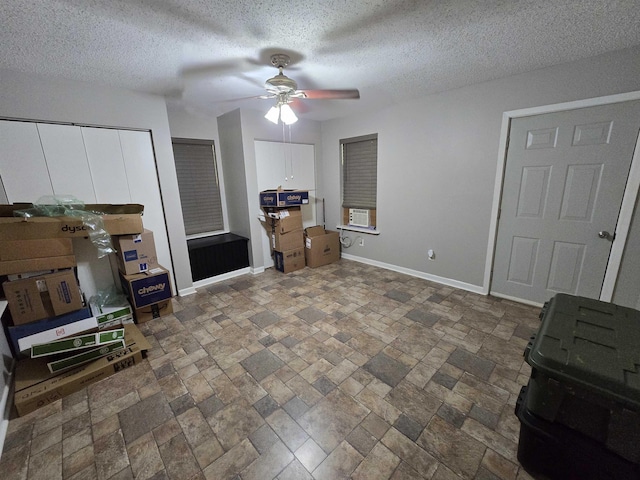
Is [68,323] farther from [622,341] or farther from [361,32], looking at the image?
[622,341]

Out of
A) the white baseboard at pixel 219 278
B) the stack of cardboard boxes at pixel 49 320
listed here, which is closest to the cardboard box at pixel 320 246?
the white baseboard at pixel 219 278

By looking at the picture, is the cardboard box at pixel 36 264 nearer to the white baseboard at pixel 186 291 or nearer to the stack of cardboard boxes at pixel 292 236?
the white baseboard at pixel 186 291

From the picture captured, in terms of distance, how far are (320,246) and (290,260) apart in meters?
0.56

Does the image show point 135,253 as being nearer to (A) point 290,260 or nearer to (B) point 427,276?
(A) point 290,260

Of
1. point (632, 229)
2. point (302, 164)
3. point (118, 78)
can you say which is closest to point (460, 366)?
point (632, 229)

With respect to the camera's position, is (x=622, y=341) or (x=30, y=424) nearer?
(x=622, y=341)

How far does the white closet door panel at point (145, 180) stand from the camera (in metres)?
2.75

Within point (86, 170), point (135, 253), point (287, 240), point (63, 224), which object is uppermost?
point (86, 170)

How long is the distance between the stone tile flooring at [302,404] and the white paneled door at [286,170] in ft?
6.68

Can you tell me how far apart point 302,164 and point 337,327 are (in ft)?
9.32

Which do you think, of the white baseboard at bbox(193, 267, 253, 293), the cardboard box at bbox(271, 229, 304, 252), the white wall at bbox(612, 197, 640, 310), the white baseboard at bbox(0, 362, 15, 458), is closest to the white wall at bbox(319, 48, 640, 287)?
the white wall at bbox(612, 197, 640, 310)

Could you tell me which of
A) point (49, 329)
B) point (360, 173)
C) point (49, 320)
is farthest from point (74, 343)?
point (360, 173)

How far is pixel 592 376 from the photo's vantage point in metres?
0.99

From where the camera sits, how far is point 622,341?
3.63ft
